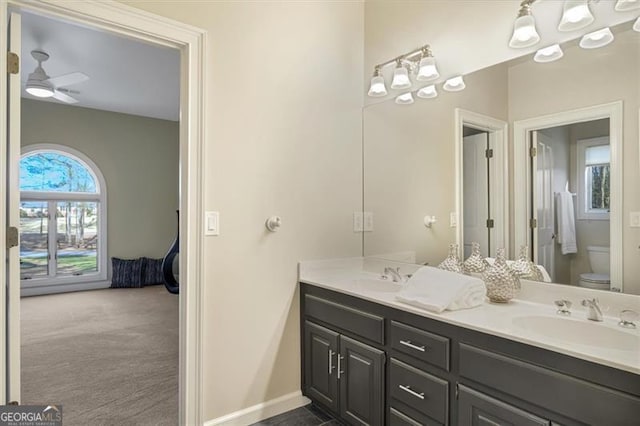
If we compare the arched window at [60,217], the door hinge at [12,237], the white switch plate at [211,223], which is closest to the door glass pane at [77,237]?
the arched window at [60,217]

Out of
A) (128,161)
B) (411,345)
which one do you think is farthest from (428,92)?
(128,161)

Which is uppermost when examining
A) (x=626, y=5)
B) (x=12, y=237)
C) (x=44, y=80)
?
(x=44, y=80)

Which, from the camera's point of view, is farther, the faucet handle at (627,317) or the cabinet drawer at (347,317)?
the cabinet drawer at (347,317)

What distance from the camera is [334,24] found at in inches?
98.5

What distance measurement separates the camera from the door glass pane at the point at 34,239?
5441 millimetres

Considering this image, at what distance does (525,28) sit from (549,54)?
0.16 meters

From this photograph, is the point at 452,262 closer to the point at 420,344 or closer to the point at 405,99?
the point at 420,344

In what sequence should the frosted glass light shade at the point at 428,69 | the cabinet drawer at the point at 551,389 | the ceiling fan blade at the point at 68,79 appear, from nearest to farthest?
the cabinet drawer at the point at 551,389
the frosted glass light shade at the point at 428,69
the ceiling fan blade at the point at 68,79

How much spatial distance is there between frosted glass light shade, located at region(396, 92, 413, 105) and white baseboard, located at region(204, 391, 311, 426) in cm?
196

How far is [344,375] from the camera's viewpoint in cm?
198

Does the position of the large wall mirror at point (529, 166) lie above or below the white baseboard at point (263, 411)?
above

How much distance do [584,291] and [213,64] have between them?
6.83 feet

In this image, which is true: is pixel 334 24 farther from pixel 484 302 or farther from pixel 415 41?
pixel 484 302

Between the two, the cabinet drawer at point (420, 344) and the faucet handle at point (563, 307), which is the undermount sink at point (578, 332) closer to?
the faucet handle at point (563, 307)
